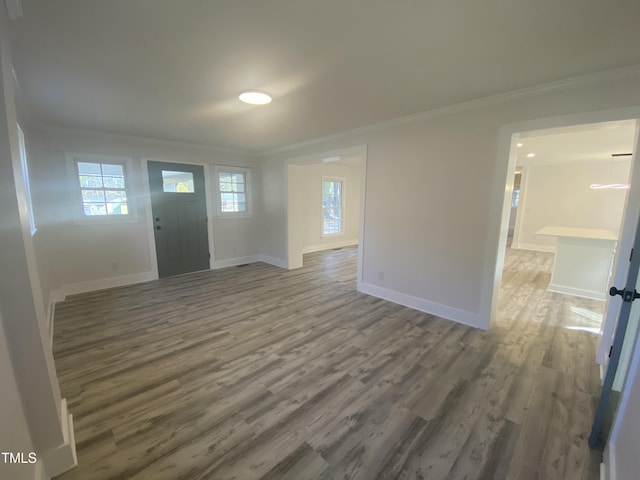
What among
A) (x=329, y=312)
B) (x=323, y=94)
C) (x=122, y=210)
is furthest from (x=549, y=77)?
(x=122, y=210)

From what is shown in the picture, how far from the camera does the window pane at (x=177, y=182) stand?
4746 millimetres

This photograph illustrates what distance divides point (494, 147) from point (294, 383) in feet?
9.76

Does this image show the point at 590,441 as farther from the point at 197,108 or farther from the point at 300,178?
the point at 300,178

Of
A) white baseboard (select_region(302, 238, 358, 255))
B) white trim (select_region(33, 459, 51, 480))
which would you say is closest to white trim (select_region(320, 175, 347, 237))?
white baseboard (select_region(302, 238, 358, 255))

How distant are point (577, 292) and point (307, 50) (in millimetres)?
5100

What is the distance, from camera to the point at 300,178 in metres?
5.49

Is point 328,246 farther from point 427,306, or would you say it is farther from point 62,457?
point 62,457

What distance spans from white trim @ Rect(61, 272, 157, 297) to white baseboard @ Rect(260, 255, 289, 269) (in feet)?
7.18

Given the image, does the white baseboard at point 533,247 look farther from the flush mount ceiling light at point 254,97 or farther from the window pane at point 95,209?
the window pane at point 95,209

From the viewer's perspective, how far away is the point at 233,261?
5801mm

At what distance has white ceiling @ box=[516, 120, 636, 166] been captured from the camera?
3757mm

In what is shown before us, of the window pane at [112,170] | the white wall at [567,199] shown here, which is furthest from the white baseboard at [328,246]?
the white wall at [567,199]

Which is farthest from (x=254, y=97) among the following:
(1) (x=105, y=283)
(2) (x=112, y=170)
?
(1) (x=105, y=283)

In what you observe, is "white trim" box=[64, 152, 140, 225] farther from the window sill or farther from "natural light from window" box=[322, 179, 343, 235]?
"natural light from window" box=[322, 179, 343, 235]
